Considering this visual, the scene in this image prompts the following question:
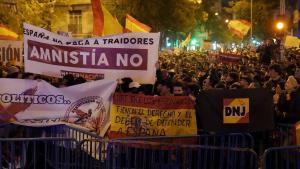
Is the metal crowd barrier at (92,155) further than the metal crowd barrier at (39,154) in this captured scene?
No

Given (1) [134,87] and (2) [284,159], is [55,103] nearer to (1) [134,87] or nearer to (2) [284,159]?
(1) [134,87]

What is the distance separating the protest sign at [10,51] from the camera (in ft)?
49.3

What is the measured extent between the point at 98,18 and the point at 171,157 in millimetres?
6188

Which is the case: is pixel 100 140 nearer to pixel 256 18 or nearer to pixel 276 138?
pixel 276 138

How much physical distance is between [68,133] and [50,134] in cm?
31

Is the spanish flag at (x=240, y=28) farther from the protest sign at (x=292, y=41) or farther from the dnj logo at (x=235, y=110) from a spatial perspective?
the dnj logo at (x=235, y=110)

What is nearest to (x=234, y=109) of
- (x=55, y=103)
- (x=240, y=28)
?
(x=55, y=103)

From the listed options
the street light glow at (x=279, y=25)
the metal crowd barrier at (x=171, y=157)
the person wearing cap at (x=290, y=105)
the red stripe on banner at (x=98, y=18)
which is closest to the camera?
the metal crowd barrier at (x=171, y=157)

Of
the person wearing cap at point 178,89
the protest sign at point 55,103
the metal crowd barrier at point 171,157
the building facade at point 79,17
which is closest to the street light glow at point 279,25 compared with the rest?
the person wearing cap at point 178,89

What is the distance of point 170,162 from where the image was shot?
7.82 m

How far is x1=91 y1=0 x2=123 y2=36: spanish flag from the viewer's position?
13.1m

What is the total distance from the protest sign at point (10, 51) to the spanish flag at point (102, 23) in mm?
3021

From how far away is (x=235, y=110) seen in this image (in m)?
8.35

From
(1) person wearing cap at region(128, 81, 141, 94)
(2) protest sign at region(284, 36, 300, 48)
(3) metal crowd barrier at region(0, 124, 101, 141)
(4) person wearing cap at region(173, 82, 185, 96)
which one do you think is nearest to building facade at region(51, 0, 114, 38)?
(2) protest sign at region(284, 36, 300, 48)
